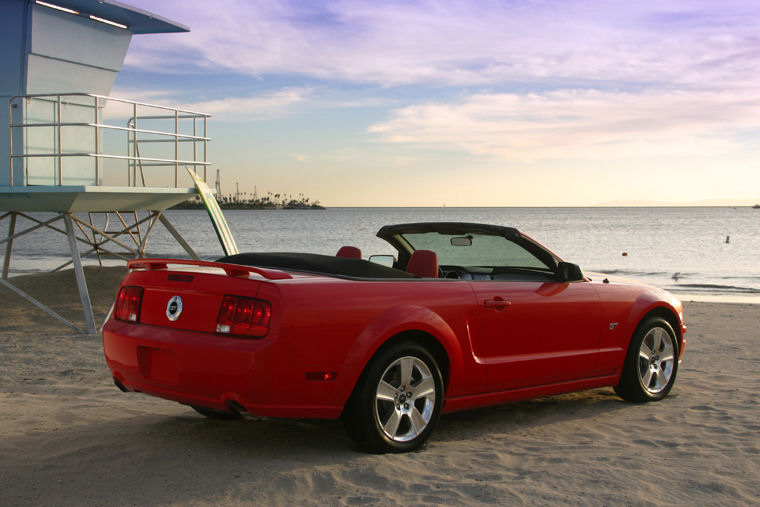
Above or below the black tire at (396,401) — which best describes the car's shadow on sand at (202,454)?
below

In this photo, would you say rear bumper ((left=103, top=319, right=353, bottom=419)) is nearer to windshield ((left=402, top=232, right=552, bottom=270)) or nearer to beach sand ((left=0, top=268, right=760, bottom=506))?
beach sand ((left=0, top=268, right=760, bottom=506))

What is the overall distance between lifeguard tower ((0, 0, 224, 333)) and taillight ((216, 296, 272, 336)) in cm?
628

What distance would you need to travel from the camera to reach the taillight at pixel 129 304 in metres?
4.85

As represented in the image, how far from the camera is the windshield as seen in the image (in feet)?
21.4

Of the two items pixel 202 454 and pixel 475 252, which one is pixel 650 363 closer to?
pixel 202 454

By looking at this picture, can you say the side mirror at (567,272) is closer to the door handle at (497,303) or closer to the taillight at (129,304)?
the door handle at (497,303)

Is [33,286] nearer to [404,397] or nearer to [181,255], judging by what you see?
[404,397]

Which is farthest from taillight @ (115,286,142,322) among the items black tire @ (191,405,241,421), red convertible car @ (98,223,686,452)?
black tire @ (191,405,241,421)

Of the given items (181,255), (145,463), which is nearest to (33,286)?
(145,463)

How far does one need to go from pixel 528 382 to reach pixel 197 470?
2.32 m

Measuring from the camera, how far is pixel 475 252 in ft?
166

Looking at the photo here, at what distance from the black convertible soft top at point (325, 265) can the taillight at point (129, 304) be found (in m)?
0.78

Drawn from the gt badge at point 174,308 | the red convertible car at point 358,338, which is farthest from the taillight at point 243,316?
the gt badge at point 174,308

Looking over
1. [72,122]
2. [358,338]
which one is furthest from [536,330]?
[72,122]
